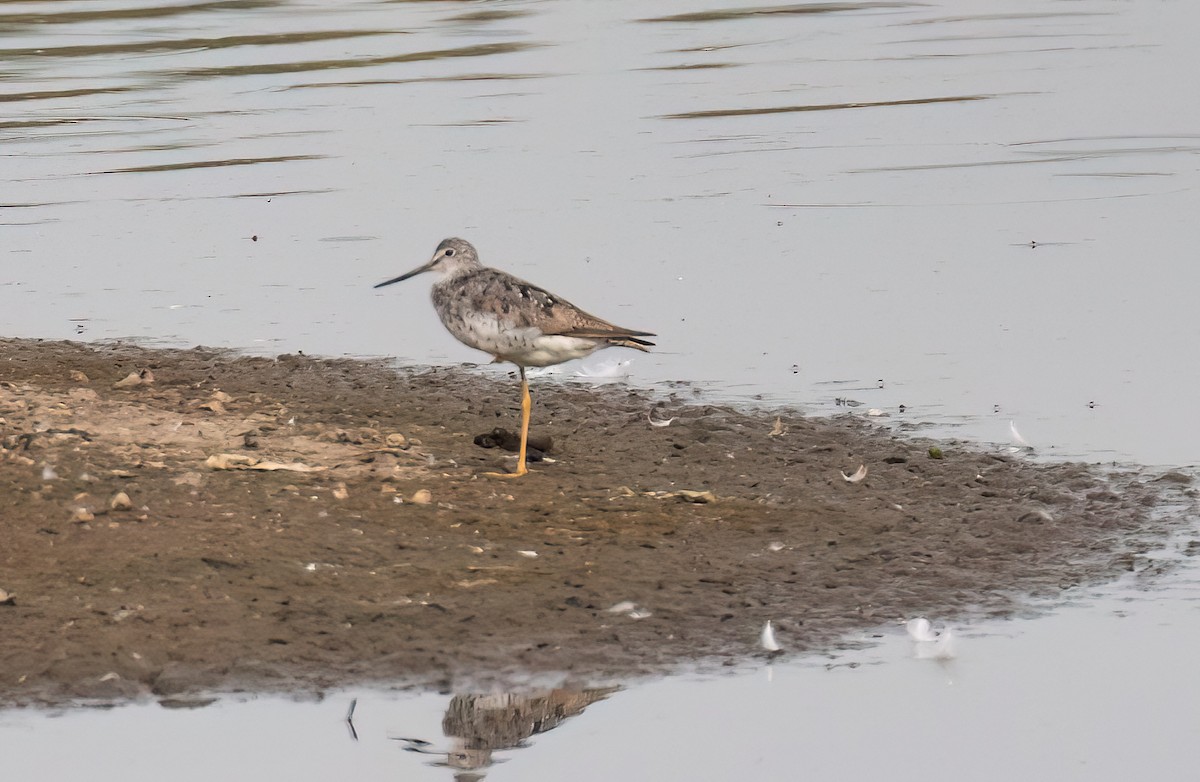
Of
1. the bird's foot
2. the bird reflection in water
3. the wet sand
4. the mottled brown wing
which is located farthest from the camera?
the mottled brown wing

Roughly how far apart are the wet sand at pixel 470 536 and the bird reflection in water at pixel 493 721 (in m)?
0.19

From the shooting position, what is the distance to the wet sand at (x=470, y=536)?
21.8 ft

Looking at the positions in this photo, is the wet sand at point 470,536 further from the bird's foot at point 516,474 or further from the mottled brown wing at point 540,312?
the mottled brown wing at point 540,312

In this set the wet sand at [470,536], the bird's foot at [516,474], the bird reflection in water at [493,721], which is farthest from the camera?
the bird's foot at [516,474]

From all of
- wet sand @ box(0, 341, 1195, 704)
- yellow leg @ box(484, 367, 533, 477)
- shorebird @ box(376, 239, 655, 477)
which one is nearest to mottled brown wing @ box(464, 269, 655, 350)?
shorebird @ box(376, 239, 655, 477)

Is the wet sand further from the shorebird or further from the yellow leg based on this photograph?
the shorebird

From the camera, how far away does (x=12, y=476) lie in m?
8.11

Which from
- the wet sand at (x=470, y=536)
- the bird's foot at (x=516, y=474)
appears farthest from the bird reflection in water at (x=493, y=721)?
the bird's foot at (x=516, y=474)

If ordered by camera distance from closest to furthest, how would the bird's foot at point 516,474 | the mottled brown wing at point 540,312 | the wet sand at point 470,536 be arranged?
the wet sand at point 470,536 → the bird's foot at point 516,474 → the mottled brown wing at point 540,312

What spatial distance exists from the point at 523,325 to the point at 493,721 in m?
3.14

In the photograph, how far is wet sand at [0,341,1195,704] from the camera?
6656 millimetres

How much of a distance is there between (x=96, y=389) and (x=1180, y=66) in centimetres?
1482

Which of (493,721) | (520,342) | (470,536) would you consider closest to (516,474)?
(520,342)

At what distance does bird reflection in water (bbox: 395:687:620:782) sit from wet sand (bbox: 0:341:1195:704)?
194mm
